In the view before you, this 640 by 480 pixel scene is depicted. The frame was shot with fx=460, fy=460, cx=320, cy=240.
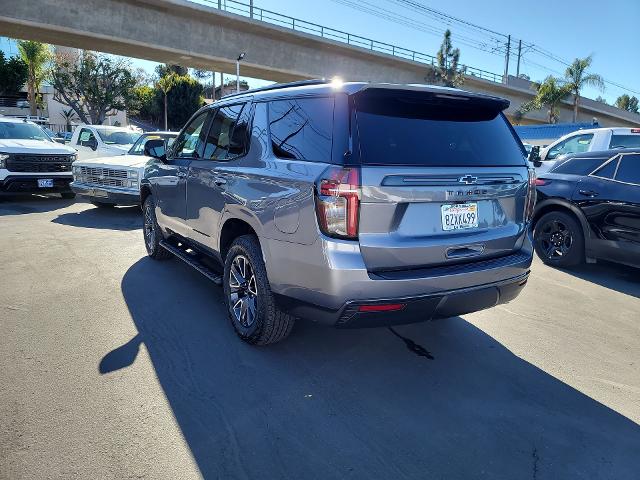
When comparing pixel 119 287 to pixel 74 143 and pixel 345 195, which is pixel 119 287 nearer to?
pixel 345 195

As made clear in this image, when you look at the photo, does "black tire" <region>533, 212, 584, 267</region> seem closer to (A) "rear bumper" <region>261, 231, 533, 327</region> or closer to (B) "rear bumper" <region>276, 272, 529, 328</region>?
(A) "rear bumper" <region>261, 231, 533, 327</region>

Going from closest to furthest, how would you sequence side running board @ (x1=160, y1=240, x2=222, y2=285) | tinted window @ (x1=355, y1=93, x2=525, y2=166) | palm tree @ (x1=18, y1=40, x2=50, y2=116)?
tinted window @ (x1=355, y1=93, x2=525, y2=166)
side running board @ (x1=160, y1=240, x2=222, y2=285)
palm tree @ (x1=18, y1=40, x2=50, y2=116)

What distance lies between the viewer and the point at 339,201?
2.69 metres

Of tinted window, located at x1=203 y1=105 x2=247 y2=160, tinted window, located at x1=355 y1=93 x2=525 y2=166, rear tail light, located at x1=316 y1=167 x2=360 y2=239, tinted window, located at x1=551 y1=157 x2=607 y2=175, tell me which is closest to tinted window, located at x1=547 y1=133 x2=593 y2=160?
tinted window, located at x1=551 y1=157 x2=607 y2=175

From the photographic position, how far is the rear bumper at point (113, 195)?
8617mm

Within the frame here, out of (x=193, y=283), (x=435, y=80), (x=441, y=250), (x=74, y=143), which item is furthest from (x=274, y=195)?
(x=435, y=80)

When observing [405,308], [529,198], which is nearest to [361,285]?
[405,308]

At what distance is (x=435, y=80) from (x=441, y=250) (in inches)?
1477

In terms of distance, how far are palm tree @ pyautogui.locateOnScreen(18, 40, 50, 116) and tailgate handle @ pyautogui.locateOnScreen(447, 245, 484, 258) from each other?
5657cm

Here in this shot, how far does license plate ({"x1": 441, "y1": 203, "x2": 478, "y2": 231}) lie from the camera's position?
2943 millimetres

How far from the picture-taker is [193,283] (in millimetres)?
5129

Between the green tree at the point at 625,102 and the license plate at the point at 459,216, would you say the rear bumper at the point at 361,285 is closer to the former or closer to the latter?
the license plate at the point at 459,216

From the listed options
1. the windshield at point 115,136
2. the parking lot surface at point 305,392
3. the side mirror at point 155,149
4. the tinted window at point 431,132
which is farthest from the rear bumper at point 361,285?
the windshield at point 115,136

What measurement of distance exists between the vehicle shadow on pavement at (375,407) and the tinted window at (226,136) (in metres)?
1.50
